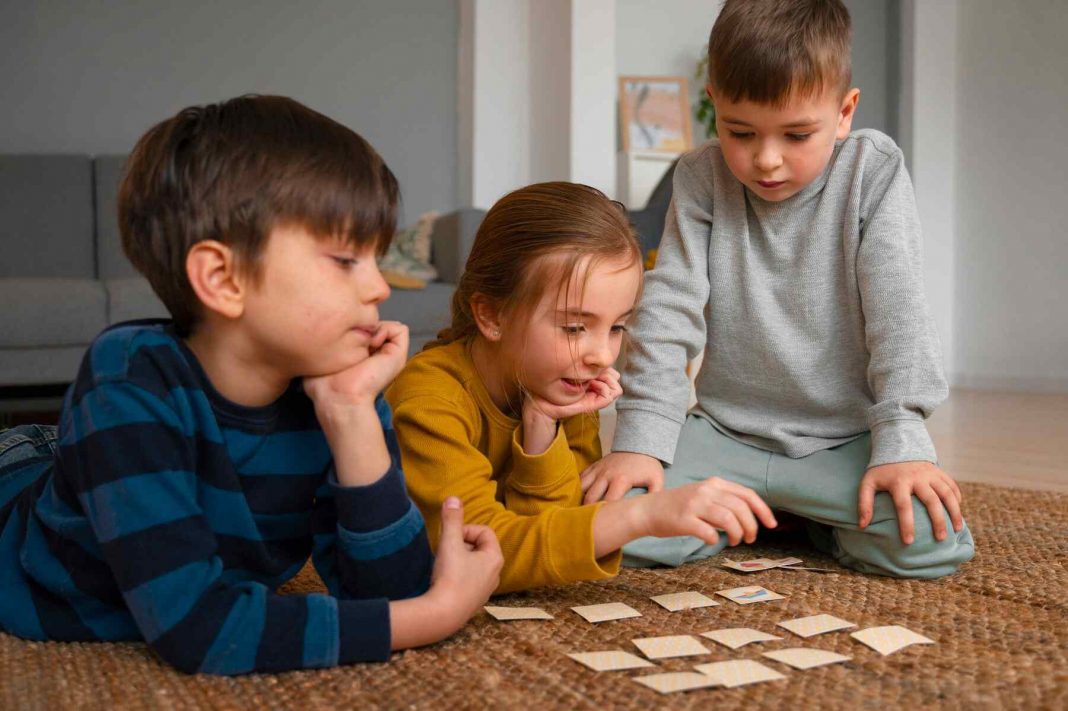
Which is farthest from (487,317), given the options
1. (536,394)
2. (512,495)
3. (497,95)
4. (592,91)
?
(497,95)

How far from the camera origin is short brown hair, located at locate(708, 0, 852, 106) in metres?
1.36

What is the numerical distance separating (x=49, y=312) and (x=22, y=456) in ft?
7.48

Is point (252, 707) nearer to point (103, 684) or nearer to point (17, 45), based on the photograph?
point (103, 684)

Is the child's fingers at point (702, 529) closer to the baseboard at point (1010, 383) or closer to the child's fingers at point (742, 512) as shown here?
the child's fingers at point (742, 512)

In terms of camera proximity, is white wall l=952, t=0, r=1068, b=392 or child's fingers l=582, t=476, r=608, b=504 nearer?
child's fingers l=582, t=476, r=608, b=504

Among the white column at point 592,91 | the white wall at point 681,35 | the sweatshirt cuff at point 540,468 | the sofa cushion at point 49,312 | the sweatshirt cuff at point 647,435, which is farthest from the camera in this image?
the white wall at point 681,35

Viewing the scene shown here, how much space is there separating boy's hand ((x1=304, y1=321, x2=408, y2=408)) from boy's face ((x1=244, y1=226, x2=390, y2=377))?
2cm

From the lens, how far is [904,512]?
51.9 inches

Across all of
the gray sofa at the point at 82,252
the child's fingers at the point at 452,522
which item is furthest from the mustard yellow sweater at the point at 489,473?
the gray sofa at the point at 82,252

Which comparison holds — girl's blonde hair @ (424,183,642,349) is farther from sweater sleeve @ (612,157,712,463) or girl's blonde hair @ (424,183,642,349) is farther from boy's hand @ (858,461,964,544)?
boy's hand @ (858,461,964,544)

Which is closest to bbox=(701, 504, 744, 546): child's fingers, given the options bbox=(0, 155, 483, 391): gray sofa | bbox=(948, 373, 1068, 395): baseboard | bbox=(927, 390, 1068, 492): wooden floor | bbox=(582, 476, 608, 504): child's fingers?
bbox=(582, 476, 608, 504): child's fingers

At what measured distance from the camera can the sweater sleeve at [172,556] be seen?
0.89 m

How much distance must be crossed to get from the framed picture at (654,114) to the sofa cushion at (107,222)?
257cm

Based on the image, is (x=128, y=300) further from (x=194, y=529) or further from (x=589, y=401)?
(x=194, y=529)
